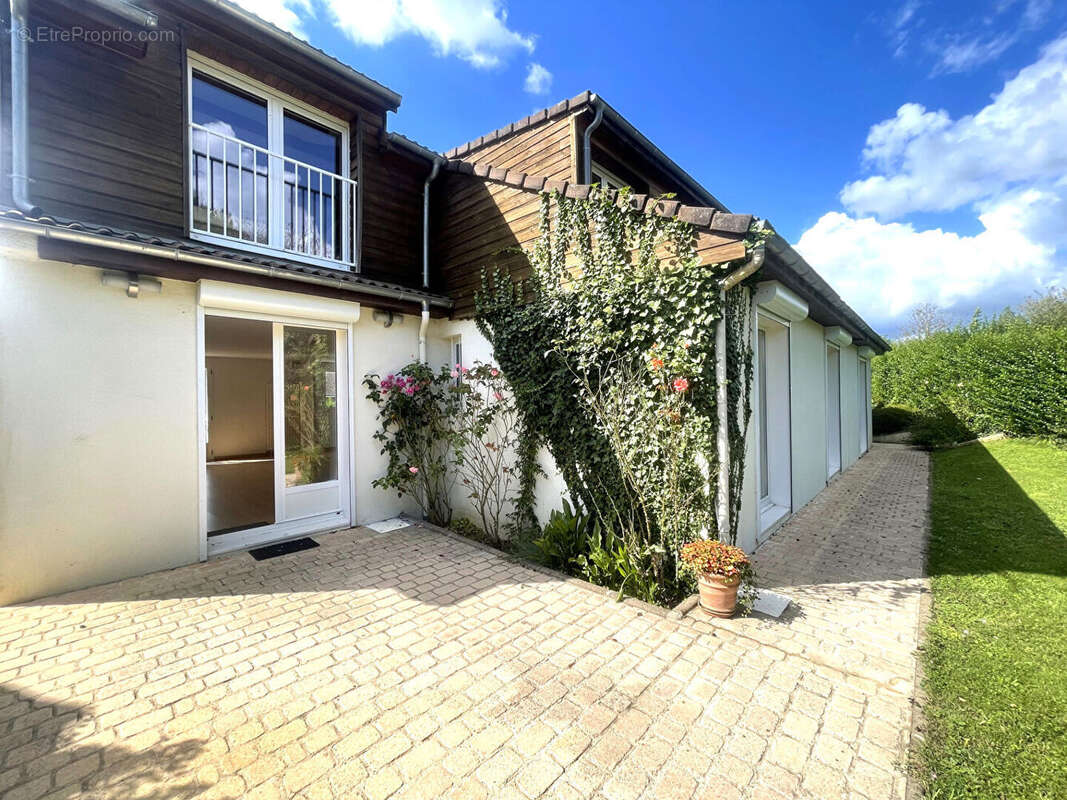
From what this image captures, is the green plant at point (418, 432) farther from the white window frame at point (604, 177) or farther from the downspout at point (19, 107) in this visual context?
the white window frame at point (604, 177)

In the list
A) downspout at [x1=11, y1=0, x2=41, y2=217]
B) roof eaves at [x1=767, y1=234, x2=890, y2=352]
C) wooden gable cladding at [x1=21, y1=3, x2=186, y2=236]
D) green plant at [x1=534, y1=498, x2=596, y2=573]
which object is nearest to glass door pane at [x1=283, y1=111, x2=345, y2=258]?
wooden gable cladding at [x1=21, y1=3, x2=186, y2=236]

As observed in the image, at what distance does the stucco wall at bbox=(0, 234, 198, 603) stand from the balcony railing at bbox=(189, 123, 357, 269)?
5.04 ft

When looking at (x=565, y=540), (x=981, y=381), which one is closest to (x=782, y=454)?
(x=565, y=540)

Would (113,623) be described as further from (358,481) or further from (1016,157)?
(1016,157)

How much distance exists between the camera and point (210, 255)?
5500 millimetres

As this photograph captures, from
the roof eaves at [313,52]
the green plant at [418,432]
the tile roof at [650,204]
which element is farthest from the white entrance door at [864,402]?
the roof eaves at [313,52]

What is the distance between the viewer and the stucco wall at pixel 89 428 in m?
4.75

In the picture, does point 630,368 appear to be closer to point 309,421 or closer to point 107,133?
point 309,421

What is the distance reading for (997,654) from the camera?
378 cm

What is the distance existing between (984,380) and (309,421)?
22.3 m

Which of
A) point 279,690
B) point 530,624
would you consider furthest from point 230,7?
point 530,624

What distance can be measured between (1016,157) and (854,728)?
35330mm

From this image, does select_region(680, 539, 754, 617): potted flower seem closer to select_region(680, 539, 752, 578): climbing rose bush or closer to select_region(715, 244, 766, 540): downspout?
select_region(680, 539, 752, 578): climbing rose bush

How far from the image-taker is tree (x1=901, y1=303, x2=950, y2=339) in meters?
36.9
